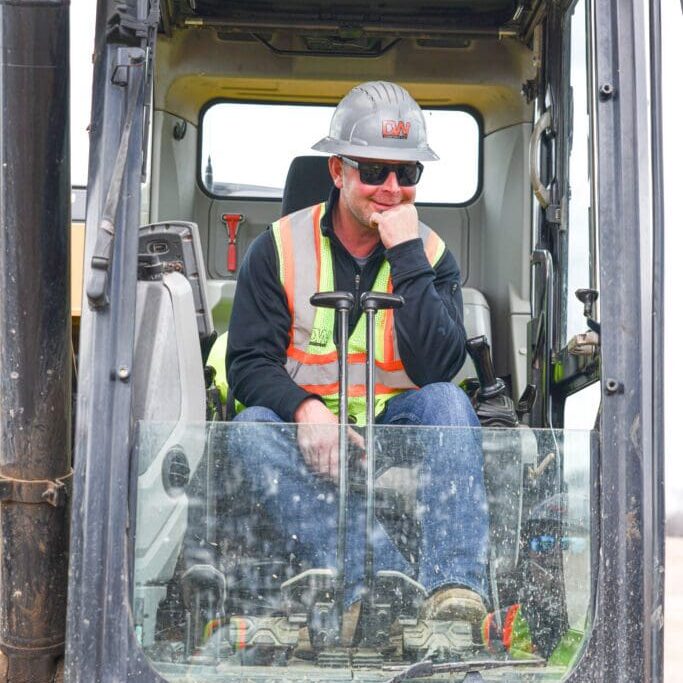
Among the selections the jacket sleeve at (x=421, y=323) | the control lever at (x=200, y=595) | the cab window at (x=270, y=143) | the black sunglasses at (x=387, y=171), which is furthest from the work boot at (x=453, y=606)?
the cab window at (x=270, y=143)

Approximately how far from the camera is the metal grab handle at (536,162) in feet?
11.4

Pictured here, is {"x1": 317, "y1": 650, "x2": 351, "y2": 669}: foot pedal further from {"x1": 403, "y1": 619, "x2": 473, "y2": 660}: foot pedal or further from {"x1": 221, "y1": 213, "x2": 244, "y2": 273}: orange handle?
{"x1": 221, "y1": 213, "x2": 244, "y2": 273}: orange handle

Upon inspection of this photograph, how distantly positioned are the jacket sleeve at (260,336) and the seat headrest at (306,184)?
0.74 meters

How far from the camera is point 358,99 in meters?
3.04

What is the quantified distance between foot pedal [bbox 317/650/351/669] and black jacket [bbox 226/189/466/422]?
1.97ft

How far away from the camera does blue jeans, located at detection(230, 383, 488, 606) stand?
231cm

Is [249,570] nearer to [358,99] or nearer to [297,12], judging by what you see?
[358,99]

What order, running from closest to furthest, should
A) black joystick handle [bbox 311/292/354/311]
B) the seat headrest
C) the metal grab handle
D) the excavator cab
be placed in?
the excavator cab, black joystick handle [bbox 311/292/354/311], the metal grab handle, the seat headrest

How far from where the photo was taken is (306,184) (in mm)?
3848

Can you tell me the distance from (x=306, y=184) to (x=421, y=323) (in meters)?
1.18

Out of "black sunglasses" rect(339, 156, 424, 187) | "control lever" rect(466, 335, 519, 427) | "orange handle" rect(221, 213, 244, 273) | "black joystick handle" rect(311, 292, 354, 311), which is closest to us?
"black joystick handle" rect(311, 292, 354, 311)

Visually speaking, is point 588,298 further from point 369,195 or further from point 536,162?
point 536,162

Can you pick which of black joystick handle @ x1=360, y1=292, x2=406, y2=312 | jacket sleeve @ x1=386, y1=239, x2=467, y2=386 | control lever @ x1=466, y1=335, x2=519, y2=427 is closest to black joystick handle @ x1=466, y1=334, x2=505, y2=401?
control lever @ x1=466, y1=335, x2=519, y2=427

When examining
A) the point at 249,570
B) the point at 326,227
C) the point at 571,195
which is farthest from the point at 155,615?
the point at 571,195
